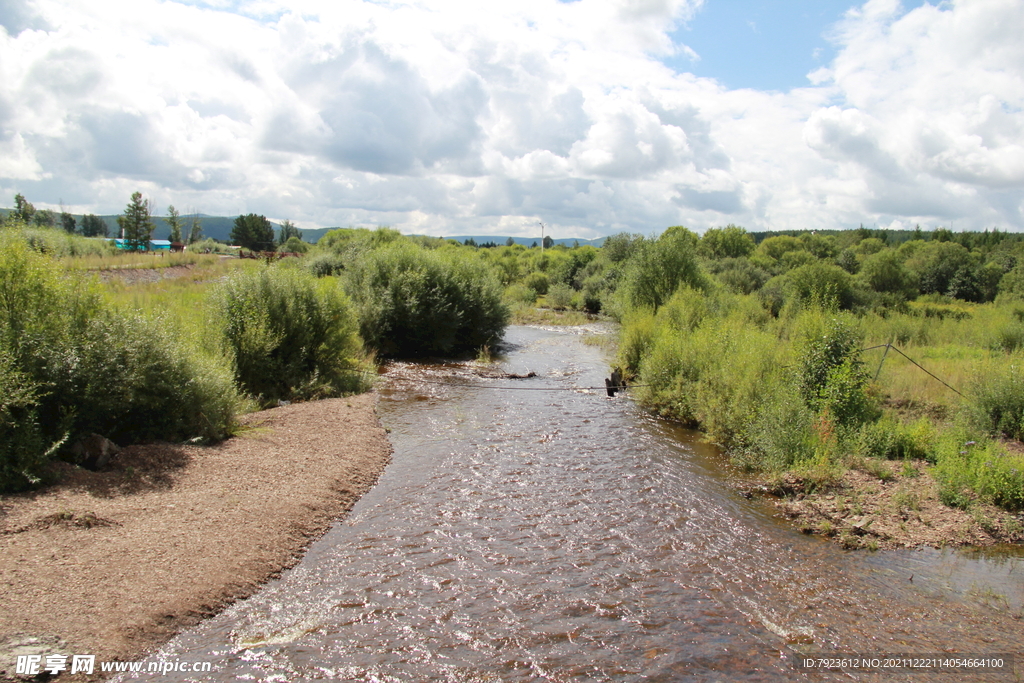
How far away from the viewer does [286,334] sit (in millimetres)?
16797

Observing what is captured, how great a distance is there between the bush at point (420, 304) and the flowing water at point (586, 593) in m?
14.6

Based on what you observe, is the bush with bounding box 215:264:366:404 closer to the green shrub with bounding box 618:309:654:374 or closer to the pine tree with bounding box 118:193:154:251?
the green shrub with bounding box 618:309:654:374

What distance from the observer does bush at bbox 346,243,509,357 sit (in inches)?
1017

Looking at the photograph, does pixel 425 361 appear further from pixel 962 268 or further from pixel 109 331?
pixel 962 268

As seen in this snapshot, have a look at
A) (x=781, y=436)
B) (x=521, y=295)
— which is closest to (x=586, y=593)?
(x=781, y=436)

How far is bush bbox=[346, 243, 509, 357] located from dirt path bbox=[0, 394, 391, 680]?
1458 centimetres

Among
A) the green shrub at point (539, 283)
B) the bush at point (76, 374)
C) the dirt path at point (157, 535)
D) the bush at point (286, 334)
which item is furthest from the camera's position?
the green shrub at point (539, 283)

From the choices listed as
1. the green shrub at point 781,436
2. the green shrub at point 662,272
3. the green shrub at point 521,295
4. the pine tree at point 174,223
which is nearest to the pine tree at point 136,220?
the pine tree at point 174,223

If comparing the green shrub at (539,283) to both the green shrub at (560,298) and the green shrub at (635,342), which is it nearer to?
the green shrub at (560,298)

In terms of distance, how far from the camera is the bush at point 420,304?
25.8m

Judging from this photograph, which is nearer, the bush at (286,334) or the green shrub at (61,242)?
the bush at (286,334)

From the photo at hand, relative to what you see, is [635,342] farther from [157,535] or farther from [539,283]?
[539,283]

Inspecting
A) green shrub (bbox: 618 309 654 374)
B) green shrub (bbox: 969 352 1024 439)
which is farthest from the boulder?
green shrub (bbox: 969 352 1024 439)

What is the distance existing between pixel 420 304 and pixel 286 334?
392 inches
